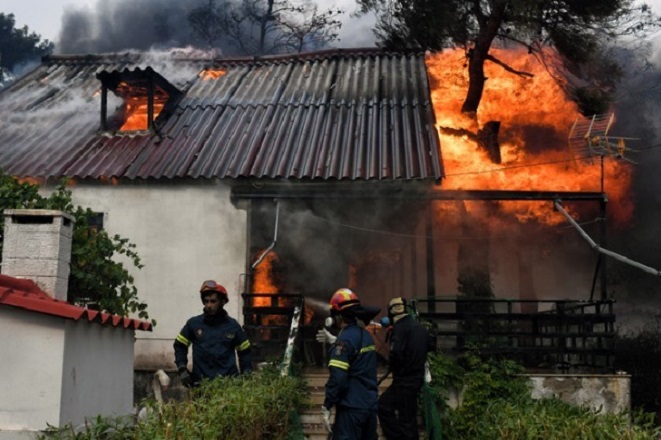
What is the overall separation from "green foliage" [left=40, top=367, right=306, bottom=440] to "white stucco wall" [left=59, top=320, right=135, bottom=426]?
1.85ft

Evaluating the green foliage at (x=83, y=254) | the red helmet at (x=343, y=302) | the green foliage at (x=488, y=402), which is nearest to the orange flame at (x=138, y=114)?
the green foliage at (x=83, y=254)

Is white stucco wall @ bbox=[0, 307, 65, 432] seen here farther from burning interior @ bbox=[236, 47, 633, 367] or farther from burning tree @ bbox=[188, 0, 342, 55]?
burning tree @ bbox=[188, 0, 342, 55]

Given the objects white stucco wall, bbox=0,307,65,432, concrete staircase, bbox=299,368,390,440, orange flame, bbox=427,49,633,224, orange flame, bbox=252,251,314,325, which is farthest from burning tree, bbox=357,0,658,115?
white stucco wall, bbox=0,307,65,432

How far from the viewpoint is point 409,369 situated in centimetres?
830

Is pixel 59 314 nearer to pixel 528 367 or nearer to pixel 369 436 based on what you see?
pixel 369 436

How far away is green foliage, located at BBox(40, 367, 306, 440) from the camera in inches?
175

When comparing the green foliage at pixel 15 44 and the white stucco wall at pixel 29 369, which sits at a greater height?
the green foliage at pixel 15 44

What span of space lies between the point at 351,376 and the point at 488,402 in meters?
3.50

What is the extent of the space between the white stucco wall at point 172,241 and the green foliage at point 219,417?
520 cm

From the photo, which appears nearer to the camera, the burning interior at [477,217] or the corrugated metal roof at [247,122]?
the burning interior at [477,217]

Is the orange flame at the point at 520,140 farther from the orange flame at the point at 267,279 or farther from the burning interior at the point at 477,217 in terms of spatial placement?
the orange flame at the point at 267,279

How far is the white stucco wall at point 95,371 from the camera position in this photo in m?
6.72

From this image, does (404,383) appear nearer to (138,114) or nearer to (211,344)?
(211,344)

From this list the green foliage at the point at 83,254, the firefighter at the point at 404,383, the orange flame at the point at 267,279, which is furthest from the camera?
the orange flame at the point at 267,279
